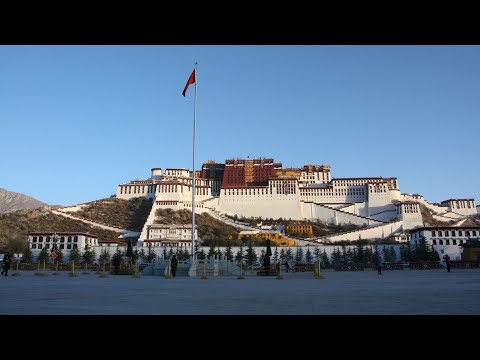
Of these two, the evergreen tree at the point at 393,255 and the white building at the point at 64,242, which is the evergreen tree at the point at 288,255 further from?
the white building at the point at 64,242

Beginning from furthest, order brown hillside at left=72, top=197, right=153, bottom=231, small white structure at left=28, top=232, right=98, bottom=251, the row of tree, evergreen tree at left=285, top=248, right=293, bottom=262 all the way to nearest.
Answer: brown hillside at left=72, top=197, right=153, bottom=231 < small white structure at left=28, top=232, right=98, bottom=251 < evergreen tree at left=285, top=248, right=293, bottom=262 < the row of tree

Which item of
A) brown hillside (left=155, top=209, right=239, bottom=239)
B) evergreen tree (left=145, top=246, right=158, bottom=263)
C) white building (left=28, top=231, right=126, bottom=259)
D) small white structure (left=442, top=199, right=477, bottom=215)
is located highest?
small white structure (left=442, top=199, right=477, bottom=215)

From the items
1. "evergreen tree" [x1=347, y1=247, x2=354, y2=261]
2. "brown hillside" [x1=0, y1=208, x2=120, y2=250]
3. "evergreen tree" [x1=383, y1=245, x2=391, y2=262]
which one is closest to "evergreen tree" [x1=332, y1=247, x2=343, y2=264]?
"evergreen tree" [x1=347, y1=247, x2=354, y2=261]

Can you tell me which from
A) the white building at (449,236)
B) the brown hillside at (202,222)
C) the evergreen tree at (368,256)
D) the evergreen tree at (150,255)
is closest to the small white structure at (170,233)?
the brown hillside at (202,222)

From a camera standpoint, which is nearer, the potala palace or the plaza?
the plaza

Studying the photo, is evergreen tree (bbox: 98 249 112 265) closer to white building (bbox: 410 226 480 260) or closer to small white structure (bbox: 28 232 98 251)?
small white structure (bbox: 28 232 98 251)

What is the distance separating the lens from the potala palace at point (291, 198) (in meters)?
84.1

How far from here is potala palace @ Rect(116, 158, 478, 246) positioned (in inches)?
3312

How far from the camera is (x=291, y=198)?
87.9m

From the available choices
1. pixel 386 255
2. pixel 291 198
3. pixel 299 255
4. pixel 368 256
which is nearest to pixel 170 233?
pixel 299 255

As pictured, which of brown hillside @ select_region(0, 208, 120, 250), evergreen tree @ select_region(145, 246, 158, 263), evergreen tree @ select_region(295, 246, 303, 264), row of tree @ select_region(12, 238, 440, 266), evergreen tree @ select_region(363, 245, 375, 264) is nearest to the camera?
row of tree @ select_region(12, 238, 440, 266)
